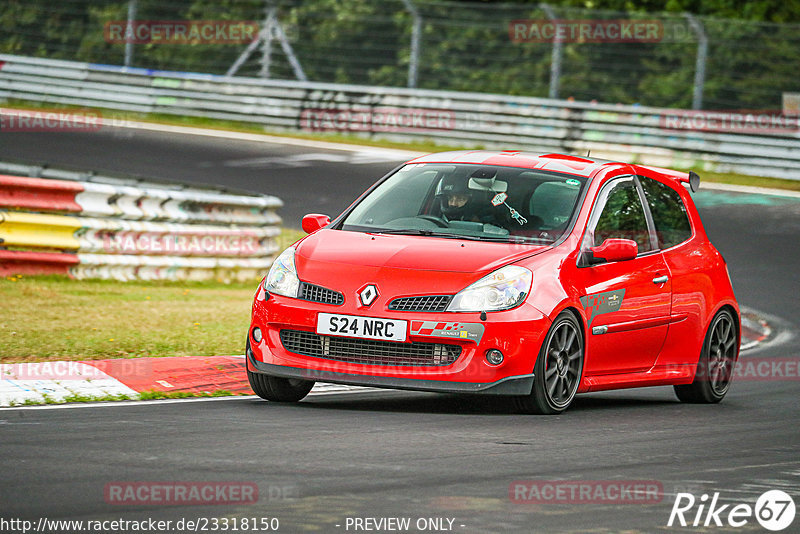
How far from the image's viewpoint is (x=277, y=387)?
888 cm

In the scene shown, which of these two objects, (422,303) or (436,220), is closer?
(422,303)

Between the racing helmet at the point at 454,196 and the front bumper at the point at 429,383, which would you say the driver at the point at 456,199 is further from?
the front bumper at the point at 429,383

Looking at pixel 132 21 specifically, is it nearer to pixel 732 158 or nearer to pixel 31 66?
pixel 31 66

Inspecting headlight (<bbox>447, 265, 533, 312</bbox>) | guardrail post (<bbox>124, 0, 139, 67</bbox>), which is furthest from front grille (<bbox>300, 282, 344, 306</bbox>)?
guardrail post (<bbox>124, 0, 139, 67</bbox>)

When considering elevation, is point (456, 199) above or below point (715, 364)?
above

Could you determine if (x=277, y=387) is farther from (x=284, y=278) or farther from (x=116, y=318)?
(x=116, y=318)

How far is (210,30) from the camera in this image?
31.2 meters

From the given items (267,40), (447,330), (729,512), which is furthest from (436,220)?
(267,40)

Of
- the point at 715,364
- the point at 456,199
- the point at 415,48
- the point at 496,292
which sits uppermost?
the point at 415,48

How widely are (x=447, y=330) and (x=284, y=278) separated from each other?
3.57 ft

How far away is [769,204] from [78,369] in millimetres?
14788

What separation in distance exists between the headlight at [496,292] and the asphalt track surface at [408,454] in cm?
65

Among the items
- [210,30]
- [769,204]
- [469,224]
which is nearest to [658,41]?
[769,204]

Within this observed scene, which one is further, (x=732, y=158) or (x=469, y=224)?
(x=732, y=158)
